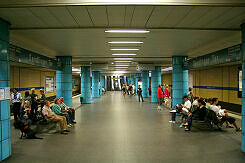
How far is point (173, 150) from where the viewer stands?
16.1 ft

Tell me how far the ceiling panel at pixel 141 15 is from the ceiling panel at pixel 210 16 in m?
1.27

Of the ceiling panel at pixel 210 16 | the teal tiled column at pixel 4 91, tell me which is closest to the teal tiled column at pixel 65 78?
the teal tiled column at pixel 4 91

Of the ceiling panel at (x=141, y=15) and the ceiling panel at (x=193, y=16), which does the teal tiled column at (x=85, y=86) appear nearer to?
the ceiling panel at (x=141, y=15)

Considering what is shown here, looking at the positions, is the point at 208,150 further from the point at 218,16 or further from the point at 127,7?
the point at 127,7

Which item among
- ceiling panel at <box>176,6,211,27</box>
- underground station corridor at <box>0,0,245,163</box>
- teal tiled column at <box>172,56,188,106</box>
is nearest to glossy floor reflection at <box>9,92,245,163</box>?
underground station corridor at <box>0,0,245,163</box>

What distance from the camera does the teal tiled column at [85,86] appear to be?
17.2m

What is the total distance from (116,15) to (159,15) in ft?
3.22

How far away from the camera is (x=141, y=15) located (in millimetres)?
4156

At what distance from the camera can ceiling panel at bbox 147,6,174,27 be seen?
12.3 feet

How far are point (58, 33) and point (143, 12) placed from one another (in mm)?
3235

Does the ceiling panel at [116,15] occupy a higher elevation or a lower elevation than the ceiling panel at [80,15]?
higher

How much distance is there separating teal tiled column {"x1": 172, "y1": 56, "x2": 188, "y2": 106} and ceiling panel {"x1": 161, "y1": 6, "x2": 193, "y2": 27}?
6.59 m

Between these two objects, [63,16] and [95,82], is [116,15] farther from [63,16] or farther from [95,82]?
[95,82]

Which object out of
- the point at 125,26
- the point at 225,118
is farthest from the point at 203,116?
the point at 125,26
